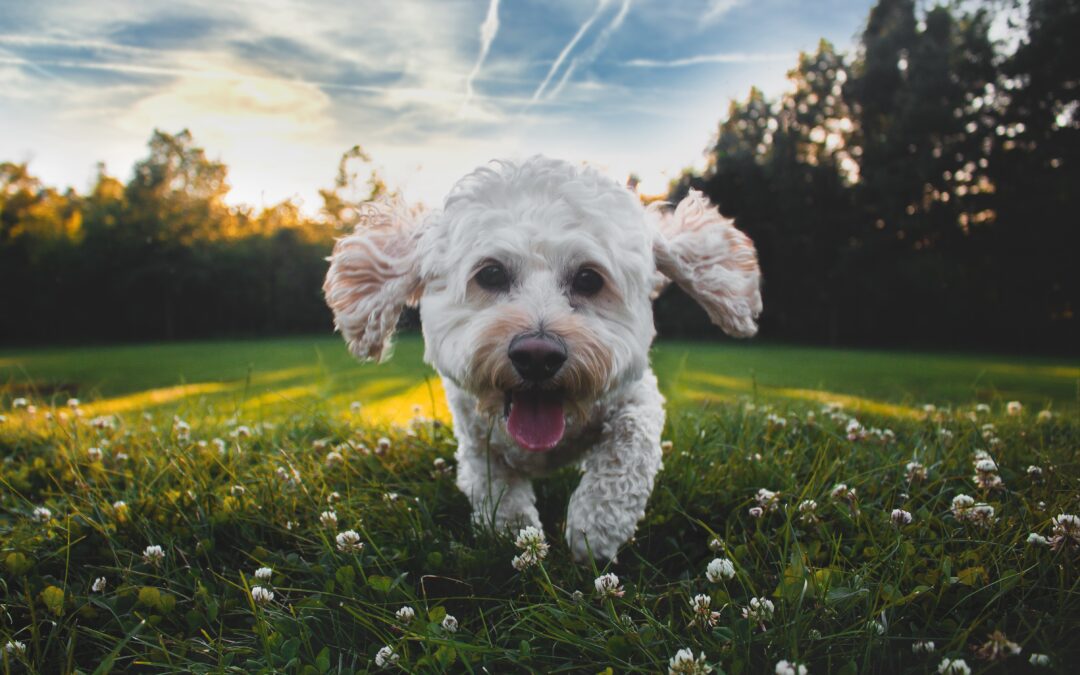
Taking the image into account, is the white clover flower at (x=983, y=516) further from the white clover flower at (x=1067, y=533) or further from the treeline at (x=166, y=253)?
the treeline at (x=166, y=253)

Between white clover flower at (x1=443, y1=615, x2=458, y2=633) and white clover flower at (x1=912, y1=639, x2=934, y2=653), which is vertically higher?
white clover flower at (x1=912, y1=639, x2=934, y2=653)

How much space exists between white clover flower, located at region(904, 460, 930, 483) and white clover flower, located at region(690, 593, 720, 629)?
1.48 metres

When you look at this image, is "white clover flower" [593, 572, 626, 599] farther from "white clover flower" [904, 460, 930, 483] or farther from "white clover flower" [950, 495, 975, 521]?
"white clover flower" [904, 460, 930, 483]

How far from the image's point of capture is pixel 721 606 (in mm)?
2039

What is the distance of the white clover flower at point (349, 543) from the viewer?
91.4 inches

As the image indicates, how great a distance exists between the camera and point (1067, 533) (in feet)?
6.75

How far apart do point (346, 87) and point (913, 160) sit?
26.3 m

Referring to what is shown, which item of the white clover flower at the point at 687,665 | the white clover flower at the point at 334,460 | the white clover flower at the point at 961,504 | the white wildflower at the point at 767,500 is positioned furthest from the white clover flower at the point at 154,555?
the white clover flower at the point at 961,504

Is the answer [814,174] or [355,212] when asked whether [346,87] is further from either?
[814,174]

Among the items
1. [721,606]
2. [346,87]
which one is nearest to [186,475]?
[721,606]

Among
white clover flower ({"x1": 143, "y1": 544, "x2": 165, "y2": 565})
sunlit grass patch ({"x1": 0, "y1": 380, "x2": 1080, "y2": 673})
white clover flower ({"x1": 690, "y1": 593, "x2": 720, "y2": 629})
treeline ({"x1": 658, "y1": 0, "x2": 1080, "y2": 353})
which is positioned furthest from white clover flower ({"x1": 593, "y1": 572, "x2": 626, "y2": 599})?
treeline ({"x1": 658, "y1": 0, "x2": 1080, "y2": 353})

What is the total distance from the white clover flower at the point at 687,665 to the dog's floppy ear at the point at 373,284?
90.7 inches

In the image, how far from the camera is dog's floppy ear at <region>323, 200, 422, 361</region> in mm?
3439

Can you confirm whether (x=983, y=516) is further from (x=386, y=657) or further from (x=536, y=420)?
(x=386, y=657)
